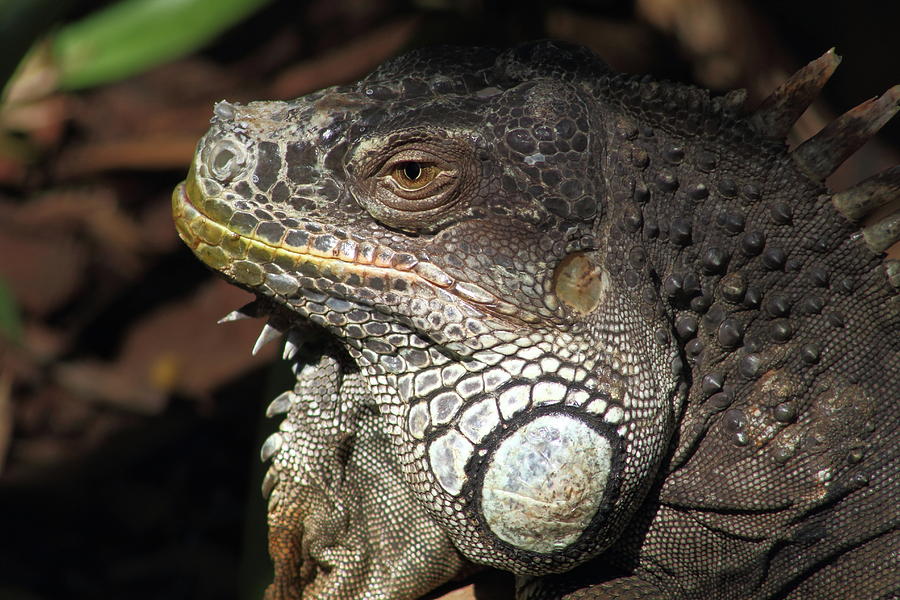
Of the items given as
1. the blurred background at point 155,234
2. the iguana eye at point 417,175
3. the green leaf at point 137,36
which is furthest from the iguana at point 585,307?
the blurred background at point 155,234

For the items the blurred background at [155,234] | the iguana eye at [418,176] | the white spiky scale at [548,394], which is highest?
the iguana eye at [418,176]

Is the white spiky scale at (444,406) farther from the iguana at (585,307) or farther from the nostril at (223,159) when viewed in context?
the nostril at (223,159)

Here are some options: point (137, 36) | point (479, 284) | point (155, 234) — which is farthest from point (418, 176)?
point (155, 234)

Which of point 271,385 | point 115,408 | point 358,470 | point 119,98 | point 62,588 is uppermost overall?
point 358,470

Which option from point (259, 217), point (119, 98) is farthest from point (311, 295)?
point (119, 98)

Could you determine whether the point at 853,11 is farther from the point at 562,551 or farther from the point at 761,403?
the point at 562,551
